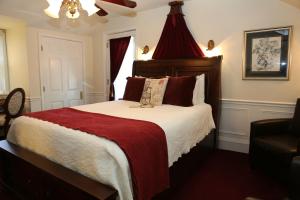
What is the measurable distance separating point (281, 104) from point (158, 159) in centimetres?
215

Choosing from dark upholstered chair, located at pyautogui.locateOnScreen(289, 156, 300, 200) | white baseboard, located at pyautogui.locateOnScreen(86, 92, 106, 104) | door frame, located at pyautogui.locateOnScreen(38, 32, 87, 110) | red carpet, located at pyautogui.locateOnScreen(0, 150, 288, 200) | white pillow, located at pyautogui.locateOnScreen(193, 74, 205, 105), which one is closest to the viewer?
dark upholstered chair, located at pyautogui.locateOnScreen(289, 156, 300, 200)

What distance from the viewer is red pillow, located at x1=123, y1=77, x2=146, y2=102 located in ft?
11.1

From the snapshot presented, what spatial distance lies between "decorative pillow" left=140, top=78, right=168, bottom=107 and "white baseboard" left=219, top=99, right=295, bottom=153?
1.03 meters

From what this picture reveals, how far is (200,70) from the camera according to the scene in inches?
134

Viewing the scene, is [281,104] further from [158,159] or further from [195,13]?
[158,159]

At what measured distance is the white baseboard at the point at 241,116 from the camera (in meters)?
2.97

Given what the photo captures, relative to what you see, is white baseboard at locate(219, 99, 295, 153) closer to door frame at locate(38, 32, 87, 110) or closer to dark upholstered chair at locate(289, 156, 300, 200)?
dark upholstered chair at locate(289, 156, 300, 200)

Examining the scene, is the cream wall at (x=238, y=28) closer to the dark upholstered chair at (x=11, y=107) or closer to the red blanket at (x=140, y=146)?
the red blanket at (x=140, y=146)

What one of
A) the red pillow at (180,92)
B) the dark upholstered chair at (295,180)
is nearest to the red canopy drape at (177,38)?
the red pillow at (180,92)

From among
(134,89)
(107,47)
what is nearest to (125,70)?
(107,47)

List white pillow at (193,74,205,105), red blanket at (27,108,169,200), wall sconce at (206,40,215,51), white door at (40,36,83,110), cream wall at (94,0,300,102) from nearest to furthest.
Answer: red blanket at (27,108,169,200)
cream wall at (94,0,300,102)
white pillow at (193,74,205,105)
wall sconce at (206,40,215,51)
white door at (40,36,83,110)

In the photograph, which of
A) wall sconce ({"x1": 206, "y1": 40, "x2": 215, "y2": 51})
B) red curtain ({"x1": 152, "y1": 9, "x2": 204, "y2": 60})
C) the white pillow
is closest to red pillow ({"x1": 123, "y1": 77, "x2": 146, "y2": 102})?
red curtain ({"x1": 152, "y1": 9, "x2": 204, "y2": 60})

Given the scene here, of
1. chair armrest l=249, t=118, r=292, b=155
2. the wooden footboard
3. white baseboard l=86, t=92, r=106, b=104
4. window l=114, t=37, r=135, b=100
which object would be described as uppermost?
window l=114, t=37, r=135, b=100

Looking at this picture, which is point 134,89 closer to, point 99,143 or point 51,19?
point 99,143
